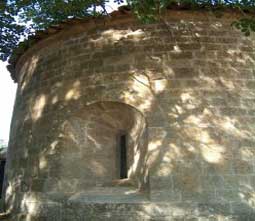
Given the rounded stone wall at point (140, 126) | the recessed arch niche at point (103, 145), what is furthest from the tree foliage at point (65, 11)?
the recessed arch niche at point (103, 145)

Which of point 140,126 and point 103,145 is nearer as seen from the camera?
point 140,126

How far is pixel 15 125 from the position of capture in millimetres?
7531

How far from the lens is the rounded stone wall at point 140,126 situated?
5574mm

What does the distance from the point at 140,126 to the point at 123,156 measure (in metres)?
0.74

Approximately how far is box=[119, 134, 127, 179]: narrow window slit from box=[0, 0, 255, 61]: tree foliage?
2293 mm

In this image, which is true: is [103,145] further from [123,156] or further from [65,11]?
[65,11]

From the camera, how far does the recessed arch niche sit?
619cm

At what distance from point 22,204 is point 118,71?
288 cm

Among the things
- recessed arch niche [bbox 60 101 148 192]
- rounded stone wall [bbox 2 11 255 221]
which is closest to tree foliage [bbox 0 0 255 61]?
rounded stone wall [bbox 2 11 255 221]

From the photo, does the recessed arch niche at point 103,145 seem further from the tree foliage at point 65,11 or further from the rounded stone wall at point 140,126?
the tree foliage at point 65,11

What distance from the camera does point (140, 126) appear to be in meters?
6.20

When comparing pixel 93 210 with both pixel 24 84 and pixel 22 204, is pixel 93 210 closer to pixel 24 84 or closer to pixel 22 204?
pixel 22 204

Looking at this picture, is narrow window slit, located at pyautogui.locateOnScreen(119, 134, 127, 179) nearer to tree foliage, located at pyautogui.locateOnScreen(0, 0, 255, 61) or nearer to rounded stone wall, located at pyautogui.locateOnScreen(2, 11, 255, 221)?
rounded stone wall, located at pyautogui.locateOnScreen(2, 11, 255, 221)

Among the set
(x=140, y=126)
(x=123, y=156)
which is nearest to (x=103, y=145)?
(x=123, y=156)
